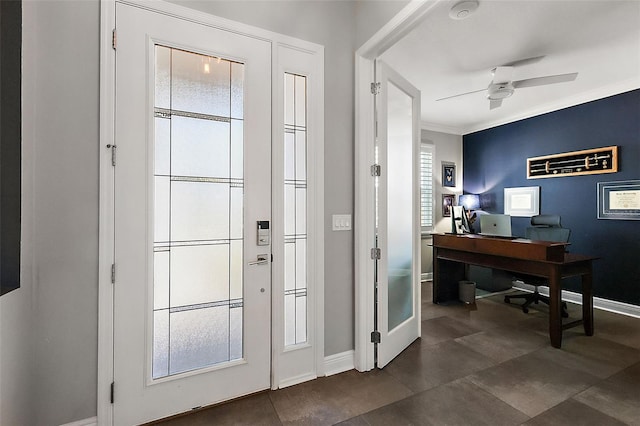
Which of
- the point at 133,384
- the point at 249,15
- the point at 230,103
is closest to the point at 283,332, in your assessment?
the point at 133,384

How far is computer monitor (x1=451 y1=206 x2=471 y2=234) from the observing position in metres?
4.63

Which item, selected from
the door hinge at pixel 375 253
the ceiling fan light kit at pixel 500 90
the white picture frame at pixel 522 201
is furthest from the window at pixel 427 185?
the door hinge at pixel 375 253

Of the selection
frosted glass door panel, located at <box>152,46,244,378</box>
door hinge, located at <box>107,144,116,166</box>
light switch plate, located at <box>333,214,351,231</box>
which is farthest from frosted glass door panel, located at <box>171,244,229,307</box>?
light switch plate, located at <box>333,214,351,231</box>

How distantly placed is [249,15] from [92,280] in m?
1.95

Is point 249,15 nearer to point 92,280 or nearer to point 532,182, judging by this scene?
point 92,280

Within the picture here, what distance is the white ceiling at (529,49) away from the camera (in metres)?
2.41

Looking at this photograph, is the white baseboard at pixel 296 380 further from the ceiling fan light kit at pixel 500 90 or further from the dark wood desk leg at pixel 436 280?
the ceiling fan light kit at pixel 500 90

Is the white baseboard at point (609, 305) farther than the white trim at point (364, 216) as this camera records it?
Yes

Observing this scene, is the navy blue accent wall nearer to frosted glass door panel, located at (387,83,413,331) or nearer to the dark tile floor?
the dark tile floor

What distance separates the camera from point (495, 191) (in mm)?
5277

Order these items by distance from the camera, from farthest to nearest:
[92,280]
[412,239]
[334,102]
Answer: [412,239] → [334,102] → [92,280]

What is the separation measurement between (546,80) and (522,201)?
7.85 feet

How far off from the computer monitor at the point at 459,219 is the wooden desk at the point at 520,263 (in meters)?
0.75

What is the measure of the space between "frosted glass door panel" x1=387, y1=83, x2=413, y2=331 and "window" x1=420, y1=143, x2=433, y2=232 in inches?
105
